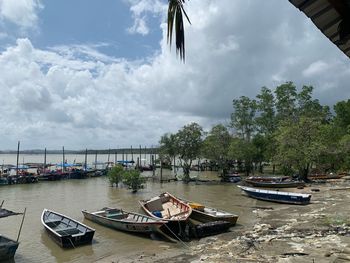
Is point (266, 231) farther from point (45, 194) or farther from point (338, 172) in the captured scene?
point (338, 172)

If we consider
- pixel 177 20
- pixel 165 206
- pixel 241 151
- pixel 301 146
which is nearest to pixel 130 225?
pixel 165 206

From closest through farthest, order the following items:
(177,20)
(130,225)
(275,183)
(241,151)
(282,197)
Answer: (177,20) < (130,225) < (282,197) < (275,183) < (241,151)

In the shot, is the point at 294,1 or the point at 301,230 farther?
the point at 301,230

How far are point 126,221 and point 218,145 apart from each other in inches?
1330

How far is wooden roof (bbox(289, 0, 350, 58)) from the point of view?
250cm

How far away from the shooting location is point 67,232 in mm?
17625

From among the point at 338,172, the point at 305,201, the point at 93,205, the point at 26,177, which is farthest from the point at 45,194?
the point at 338,172

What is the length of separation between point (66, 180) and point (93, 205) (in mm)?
27968

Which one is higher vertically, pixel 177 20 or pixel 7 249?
pixel 177 20

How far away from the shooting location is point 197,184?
46.0m

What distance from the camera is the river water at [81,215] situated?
16.2 m

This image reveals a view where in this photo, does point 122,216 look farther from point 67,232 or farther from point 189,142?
point 189,142

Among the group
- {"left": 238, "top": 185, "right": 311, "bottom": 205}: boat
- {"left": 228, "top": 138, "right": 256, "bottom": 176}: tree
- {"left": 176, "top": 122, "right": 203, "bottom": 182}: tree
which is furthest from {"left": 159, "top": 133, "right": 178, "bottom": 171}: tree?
{"left": 238, "top": 185, "right": 311, "bottom": 205}: boat

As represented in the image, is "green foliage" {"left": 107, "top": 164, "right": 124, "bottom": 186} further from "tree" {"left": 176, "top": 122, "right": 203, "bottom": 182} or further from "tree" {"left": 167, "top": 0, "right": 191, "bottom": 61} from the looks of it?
"tree" {"left": 167, "top": 0, "right": 191, "bottom": 61}
